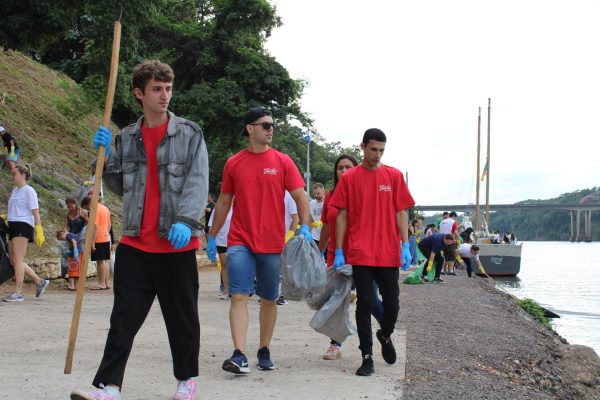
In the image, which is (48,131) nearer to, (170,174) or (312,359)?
(312,359)

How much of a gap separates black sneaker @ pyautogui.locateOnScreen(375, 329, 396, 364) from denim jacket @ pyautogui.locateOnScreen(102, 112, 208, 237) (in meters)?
2.30

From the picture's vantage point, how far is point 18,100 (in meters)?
20.8

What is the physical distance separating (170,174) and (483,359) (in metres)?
4.14

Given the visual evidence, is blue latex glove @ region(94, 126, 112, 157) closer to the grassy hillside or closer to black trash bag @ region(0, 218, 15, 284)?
black trash bag @ region(0, 218, 15, 284)

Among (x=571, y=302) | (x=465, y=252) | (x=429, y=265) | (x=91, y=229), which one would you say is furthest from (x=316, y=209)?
(x=571, y=302)

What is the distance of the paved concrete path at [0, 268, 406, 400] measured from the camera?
5.16 m

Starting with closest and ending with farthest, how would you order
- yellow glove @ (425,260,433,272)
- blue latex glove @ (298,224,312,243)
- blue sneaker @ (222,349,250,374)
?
blue sneaker @ (222,349,250,374), blue latex glove @ (298,224,312,243), yellow glove @ (425,260,433,272)

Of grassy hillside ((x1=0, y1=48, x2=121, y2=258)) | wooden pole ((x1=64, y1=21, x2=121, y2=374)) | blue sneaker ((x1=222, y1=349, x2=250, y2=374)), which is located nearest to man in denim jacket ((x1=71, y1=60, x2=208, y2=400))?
wooden pole ((x1=64, y1=21, x2=121, y2=374))

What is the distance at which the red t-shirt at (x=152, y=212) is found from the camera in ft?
15.0

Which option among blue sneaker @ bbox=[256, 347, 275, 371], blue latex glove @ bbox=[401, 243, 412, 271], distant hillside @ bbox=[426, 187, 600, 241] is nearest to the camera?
blue sneaker @ bbox=[256, 347, 275, 371]

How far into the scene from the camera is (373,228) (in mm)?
6242

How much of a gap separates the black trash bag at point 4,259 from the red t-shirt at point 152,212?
5.51 meters

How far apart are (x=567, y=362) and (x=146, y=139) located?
6.44m

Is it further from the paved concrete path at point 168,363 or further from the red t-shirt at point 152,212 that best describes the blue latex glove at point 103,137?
the paved concrete path at point 168,363
